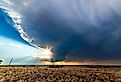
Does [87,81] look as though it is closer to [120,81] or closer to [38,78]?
[120,81]

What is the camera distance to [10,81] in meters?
42.0

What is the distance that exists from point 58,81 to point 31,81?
414cm

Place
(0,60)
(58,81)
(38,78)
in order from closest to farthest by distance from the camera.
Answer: (58,81)
(38,78)
(0,60)

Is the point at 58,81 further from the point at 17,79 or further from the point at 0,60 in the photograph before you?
the point at 0,60

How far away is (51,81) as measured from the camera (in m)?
41.9

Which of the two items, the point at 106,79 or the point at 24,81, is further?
the point at 106,79

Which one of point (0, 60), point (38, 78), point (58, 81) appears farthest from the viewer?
point (0, 60)

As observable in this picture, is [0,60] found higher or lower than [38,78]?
higher

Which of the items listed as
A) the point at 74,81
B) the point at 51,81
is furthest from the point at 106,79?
the point at 51,81

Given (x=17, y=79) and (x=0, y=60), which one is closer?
(x=17, y=79)

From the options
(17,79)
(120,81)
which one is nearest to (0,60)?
(17,79)

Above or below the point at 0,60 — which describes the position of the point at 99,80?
below

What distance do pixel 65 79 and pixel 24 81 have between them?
21.4 feet

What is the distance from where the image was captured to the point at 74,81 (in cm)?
4188
